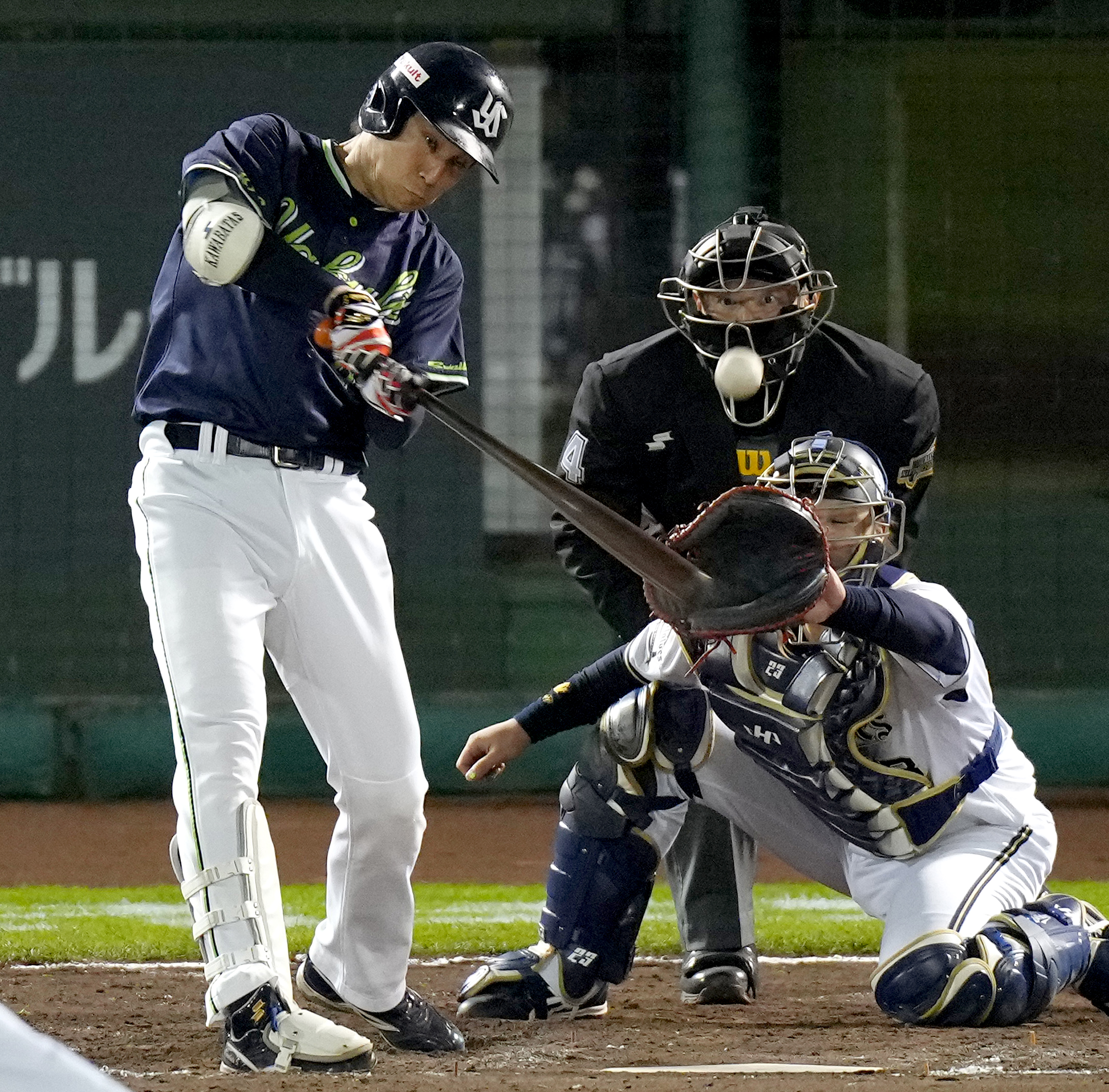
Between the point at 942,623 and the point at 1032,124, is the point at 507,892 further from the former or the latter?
the point at 1032,124

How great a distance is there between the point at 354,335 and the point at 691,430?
3.56 ft

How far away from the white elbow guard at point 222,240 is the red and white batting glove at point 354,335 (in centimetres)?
17

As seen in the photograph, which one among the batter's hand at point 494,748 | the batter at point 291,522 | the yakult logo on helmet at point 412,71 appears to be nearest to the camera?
the batter at point 291,522

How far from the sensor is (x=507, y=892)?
5.42 metres

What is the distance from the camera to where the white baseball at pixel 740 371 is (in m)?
3.78

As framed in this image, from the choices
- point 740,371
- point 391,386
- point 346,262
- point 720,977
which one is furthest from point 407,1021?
point 740,371

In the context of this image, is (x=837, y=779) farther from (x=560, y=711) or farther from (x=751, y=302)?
(x=751, y=302)

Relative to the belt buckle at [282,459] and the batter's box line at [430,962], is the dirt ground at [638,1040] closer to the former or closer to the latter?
the batter's box line at [430,962]

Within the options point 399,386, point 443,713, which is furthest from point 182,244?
point 443,713

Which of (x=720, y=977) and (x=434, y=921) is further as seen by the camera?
(x=434, y=921)

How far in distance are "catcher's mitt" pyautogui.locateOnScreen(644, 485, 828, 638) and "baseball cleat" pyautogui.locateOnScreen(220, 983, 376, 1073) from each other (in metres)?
0.89

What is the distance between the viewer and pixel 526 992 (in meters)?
3.48

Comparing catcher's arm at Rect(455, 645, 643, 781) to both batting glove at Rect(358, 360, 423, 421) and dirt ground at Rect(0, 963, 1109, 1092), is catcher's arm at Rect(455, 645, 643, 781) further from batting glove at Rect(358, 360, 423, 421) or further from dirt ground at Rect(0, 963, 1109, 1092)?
batting glove at Rect(358, 360, 423, 421)

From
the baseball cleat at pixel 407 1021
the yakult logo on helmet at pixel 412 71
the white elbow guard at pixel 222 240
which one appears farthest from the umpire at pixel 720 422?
the white elbow guard at pixel 222 240
